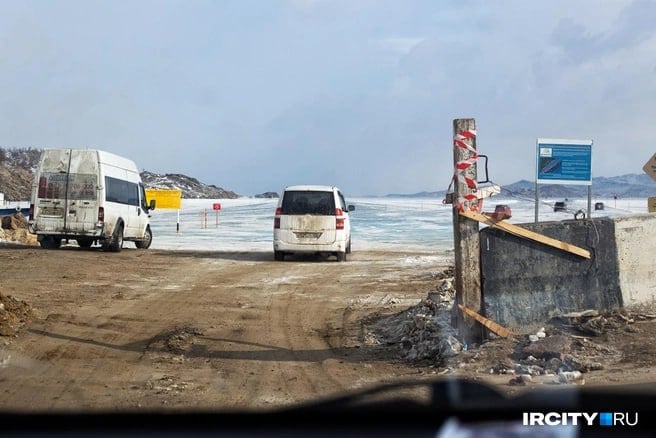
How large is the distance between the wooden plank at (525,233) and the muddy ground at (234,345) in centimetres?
77

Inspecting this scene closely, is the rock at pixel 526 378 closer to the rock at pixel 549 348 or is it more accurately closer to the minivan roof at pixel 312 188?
the rock at pixel 549 348

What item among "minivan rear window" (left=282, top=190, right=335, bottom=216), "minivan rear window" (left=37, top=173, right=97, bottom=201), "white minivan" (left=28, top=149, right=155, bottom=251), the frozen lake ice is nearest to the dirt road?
"minivan rear window" (left=282, top=190, right=335, bottom=216)

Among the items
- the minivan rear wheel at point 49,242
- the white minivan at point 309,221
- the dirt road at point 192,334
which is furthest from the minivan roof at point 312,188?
the minivan rear wheel at point 49,242

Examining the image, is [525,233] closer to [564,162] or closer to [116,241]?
[564,162]

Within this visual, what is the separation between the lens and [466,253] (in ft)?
28.6

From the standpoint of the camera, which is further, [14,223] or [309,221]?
[14,223]

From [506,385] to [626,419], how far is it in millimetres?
3376

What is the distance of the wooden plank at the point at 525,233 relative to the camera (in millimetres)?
8680

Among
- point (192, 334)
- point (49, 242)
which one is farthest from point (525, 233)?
point (49, 242)

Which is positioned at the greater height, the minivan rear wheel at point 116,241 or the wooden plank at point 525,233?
the wooden plank at point 525,233

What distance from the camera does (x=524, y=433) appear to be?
3.20m

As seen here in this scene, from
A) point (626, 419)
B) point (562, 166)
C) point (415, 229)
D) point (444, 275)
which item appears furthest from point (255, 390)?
point (415, 229)

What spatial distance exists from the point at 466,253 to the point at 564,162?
4.78m

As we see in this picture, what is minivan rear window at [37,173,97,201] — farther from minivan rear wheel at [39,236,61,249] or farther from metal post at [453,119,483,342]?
metal post at [453,119,483,342]
